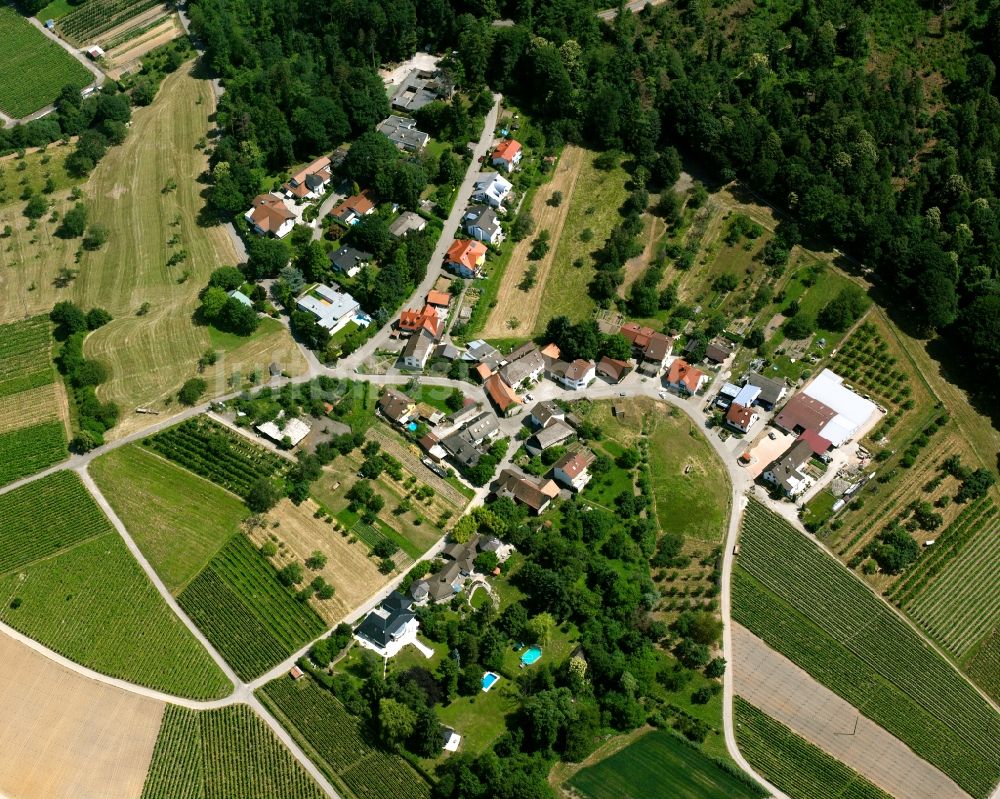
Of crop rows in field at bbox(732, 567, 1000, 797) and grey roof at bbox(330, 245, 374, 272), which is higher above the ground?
grey roof at bbox(330, 245, 374, 272)

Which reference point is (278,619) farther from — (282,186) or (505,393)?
(282,186)

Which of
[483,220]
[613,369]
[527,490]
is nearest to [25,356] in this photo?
[483,220]

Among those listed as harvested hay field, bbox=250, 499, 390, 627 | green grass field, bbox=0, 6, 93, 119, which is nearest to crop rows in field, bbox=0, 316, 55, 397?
harvested hay field, bbox=250, 499, 390, 627

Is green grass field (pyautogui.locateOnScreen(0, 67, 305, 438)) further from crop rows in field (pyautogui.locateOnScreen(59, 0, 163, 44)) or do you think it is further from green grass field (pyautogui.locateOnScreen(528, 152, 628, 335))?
green grass field (pyautogui.locateOnScreen(528, 152, 628, 335))

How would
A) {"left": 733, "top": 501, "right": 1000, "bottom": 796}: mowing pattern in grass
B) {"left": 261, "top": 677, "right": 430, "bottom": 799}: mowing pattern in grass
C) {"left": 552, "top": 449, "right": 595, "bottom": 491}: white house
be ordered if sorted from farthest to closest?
{"left": 552, "top": 449, "right": 595, "bottom": 491}: white house
{"left": 733, "top": 501, "right": 1000, "bottom": 796}: mowing pattern in grass
{"left": 261, "top": 677, "right": 430, "bottom": 799}: mowing pattern in grass

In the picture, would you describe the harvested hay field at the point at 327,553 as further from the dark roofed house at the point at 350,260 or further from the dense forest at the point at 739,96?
the dense forest at the point at 739,96

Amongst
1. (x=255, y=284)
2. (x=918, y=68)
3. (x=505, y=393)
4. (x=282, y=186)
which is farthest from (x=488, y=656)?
(x=918, y=68)

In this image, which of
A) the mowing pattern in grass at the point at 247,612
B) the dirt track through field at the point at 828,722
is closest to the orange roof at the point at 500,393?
the mowing pattern in grass at the point at 247,612

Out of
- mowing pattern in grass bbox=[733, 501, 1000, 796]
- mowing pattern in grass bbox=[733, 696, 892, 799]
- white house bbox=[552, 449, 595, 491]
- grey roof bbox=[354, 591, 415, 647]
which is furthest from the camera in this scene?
white house bbox=[552, 449, 595, 491]
